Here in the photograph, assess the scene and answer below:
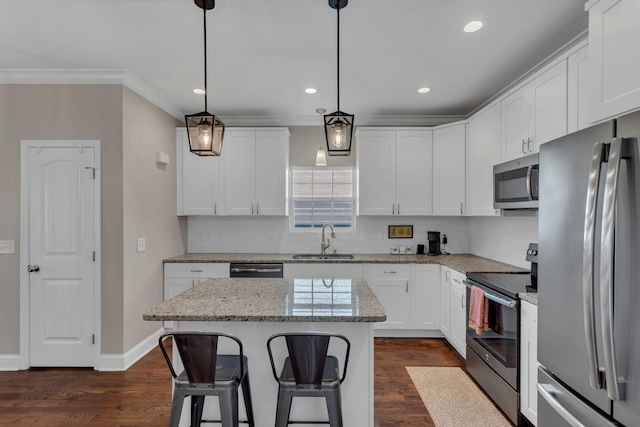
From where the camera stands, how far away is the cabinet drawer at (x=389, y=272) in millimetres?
3672

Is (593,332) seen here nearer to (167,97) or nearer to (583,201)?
(583,201)

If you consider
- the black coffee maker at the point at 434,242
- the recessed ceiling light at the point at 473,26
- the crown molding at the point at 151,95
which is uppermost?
the recessed ceiling light at the point at 473,26

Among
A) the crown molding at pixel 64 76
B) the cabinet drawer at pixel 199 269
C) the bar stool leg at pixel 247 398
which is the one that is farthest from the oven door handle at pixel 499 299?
the crown molding at pixel 64 76

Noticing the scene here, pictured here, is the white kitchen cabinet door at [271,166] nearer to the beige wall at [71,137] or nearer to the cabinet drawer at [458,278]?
the beige wall at [71,137]

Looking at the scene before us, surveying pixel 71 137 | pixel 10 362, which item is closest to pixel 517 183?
pixel 71 137

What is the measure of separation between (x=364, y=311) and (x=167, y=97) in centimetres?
328

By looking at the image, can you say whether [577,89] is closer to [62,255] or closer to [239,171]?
[239,171]

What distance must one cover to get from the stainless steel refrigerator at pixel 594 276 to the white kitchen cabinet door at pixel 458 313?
151cm

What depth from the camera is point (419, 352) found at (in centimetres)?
336

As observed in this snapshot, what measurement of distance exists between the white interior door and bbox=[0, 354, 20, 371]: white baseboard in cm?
12

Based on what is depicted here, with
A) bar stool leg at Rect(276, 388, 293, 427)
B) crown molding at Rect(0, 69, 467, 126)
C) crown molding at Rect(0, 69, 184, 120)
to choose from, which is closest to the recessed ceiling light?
crown molding at Rect(0, 69, 467, 126)

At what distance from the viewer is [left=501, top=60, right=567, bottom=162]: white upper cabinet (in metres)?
2.18

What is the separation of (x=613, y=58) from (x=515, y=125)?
1.25 meters

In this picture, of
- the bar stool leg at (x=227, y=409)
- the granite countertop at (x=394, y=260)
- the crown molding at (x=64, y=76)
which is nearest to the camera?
the bar stool leg at (x=227, y=409)
